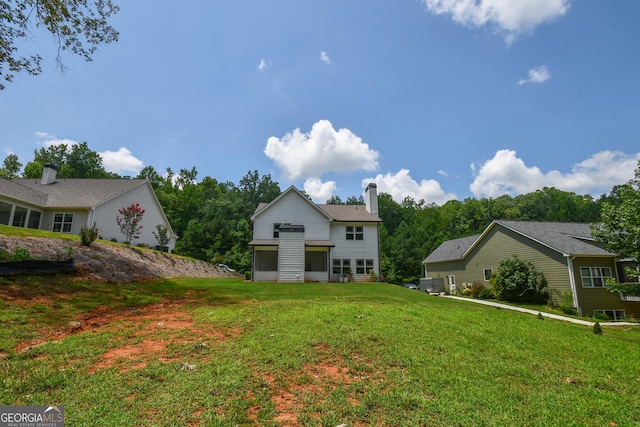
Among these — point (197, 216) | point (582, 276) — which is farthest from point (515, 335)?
point (197, 216)

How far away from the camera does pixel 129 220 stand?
24.3m

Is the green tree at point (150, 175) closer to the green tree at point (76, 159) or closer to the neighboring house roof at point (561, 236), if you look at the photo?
the green tree at point (76, 159)

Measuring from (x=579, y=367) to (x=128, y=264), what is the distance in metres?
18.9

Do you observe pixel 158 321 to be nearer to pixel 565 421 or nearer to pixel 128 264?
pixel 565 421

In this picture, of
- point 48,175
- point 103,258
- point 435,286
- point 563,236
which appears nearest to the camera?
point 103,258

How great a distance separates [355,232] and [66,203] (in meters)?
23.8

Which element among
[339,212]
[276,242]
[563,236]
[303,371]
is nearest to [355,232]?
[339,212]

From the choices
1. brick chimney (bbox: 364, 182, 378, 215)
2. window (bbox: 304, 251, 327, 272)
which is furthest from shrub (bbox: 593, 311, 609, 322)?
window (bbox: 304, 251, 327, 272)

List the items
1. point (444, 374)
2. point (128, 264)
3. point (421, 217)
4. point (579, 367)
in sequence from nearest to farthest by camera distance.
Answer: point (444, 374) < point (579, 367) < point (128, 264) < point (421, 217)

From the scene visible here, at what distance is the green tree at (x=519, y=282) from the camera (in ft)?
69.9

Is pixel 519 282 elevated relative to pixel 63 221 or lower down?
lower down

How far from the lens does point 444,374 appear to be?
4738 mm

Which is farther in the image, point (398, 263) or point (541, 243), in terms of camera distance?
point (398, 263)

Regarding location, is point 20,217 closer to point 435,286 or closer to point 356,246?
point 356,246
